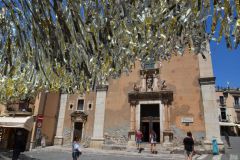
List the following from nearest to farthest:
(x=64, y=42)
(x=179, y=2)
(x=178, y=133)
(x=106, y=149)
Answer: (x=179, y=2) → (x=64, y=42) → (x=178, y=133) → (x=106, y=149)

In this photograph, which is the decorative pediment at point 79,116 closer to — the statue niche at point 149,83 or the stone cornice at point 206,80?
the statue niche at point 149,83

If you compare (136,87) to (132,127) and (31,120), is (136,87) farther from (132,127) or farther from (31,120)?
(31,120)

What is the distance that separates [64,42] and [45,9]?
1.83 feet

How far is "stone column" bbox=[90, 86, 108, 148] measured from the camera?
723 inches

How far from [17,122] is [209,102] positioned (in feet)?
47.3

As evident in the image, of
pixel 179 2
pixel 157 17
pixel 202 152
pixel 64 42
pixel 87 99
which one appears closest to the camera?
pixel 179 2

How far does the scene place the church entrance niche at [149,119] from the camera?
1802cm

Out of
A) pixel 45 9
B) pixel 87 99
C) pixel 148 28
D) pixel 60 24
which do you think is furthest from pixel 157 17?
pixel 87 99

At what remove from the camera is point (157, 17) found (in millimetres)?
2814

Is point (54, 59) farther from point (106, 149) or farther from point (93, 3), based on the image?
point (106, 149)

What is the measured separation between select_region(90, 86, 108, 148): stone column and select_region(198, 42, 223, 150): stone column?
816 centimetres

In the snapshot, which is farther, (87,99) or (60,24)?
(87,99)

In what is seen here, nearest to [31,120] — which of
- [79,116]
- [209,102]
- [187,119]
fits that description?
[79,116]

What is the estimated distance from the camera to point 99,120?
1894cm
